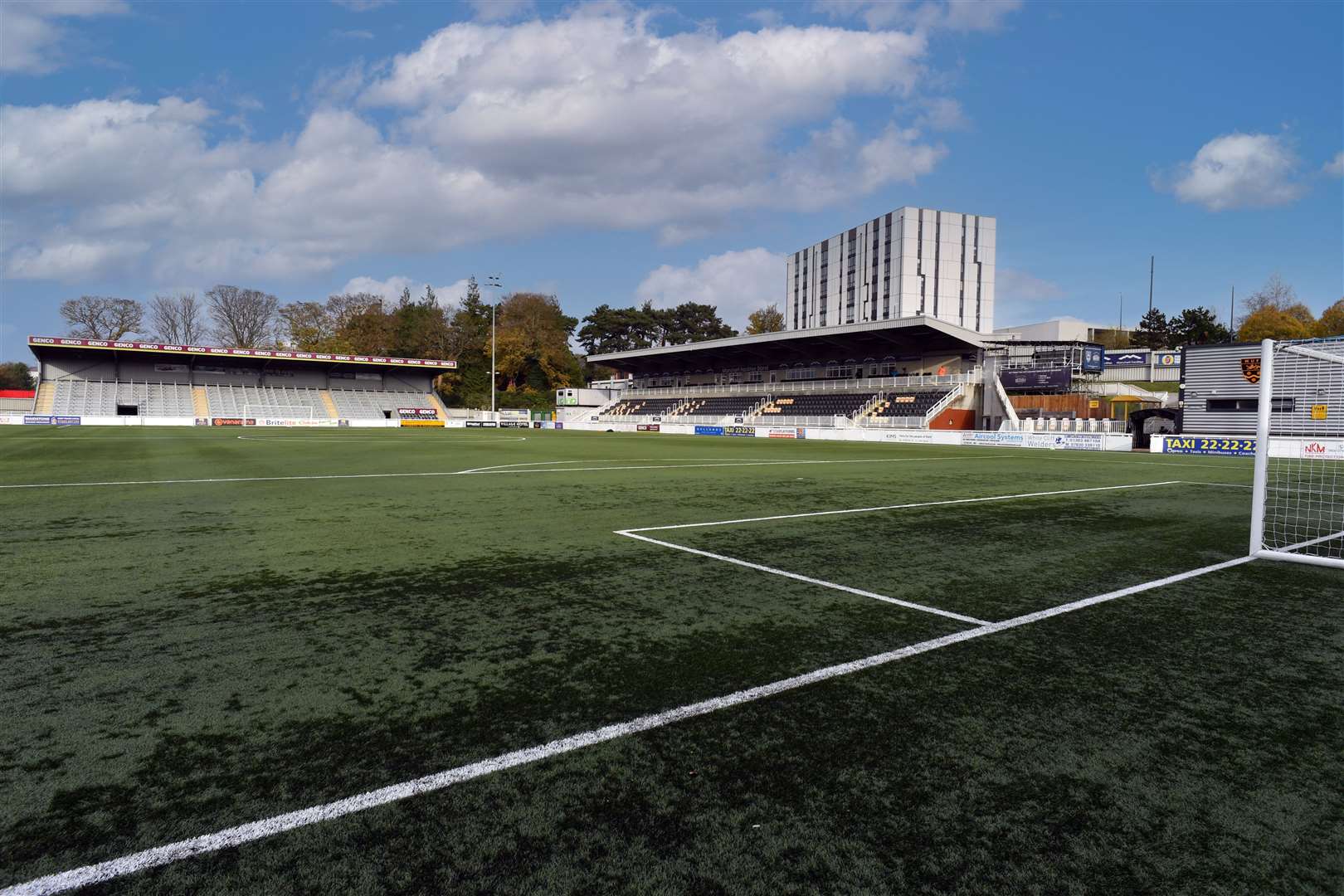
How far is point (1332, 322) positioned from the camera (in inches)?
2191

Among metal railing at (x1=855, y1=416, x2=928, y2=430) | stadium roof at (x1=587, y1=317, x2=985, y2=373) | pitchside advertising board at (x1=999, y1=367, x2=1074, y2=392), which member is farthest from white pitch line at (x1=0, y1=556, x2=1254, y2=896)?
pitchside advertising board at (x1=999, y1=367, x2=1074, y2=392)

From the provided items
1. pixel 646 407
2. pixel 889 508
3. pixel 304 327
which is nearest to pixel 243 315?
pixel 304 327

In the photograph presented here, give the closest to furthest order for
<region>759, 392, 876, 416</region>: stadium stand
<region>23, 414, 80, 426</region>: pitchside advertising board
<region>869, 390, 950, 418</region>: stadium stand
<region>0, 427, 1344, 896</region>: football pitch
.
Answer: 1. <region>0, 427, 1344, 896</region>: football pitch
2. <region>869, 390, 950, 418</region>: stadium stand
3. <region>759, 392, 876, 416</region>: stadium stand
4. <region>23, 414, 80, 426</region>: pitchside advertising board

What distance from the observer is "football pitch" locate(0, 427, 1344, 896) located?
6.37 feet

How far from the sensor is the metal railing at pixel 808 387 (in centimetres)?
4188

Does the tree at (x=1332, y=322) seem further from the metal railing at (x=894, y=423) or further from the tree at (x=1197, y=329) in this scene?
the metal railing at (x=894, y=423)

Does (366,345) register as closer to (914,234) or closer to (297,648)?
(914,234)

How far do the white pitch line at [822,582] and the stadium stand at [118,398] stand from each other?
6031 centimetres

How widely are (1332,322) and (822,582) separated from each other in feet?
240

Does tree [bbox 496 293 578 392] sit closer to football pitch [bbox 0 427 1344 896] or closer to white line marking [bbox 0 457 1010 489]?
white line marking [bbox 0 457 1010 489]

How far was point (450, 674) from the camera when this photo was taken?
325 centimetres

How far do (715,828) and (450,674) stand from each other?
1.65 metres

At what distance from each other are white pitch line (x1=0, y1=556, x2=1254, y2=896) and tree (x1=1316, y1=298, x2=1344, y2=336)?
2791 inches

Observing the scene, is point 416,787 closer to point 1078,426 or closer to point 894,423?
point 1078,426
